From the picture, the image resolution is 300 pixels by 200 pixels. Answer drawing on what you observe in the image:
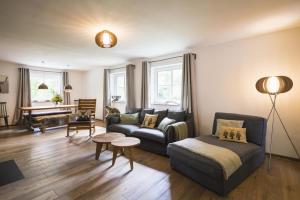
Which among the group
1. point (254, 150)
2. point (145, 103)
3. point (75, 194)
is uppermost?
point (145, 103)

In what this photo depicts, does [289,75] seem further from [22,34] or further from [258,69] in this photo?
[22,34]

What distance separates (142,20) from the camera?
2.50 meters

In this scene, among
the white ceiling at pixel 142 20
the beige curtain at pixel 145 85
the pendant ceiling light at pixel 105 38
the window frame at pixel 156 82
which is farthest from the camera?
the beige curtain at pixel 145 85

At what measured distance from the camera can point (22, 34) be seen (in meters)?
3.07

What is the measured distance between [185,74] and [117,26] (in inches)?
81.0

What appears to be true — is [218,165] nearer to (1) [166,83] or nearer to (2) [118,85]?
(1) [166,83]

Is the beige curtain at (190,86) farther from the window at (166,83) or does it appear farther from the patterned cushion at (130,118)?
the patterned cushion at (130,118)

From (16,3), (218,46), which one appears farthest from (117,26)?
(218,46)

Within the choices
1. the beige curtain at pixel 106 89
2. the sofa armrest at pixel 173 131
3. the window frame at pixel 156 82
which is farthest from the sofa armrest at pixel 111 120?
the beige curtain at pixel 106 89

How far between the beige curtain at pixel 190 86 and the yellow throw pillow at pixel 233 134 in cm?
110

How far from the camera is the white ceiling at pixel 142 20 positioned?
6.77 feet

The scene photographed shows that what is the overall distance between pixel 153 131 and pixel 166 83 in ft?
6.20

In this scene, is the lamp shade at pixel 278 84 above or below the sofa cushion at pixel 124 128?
above

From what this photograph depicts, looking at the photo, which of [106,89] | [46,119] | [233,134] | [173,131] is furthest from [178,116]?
[46,119]
